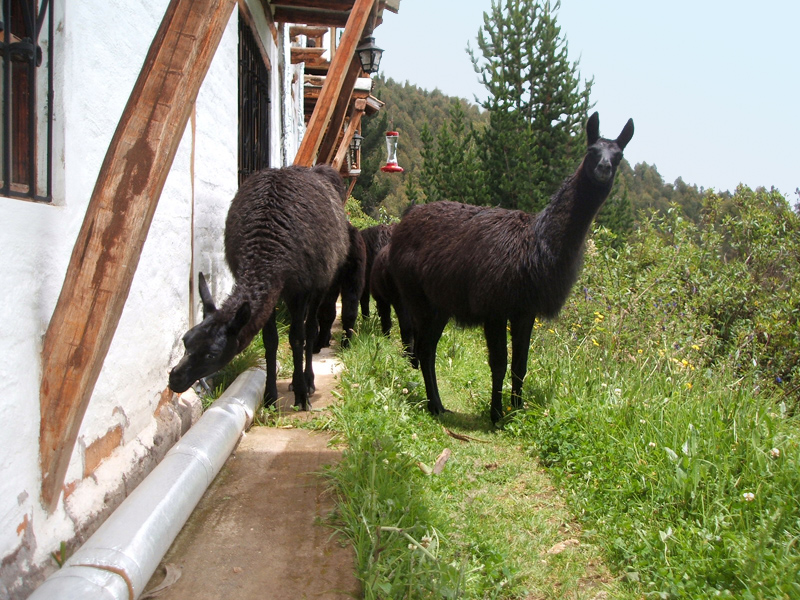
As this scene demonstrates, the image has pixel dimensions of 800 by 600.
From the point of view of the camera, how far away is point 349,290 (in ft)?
22.9

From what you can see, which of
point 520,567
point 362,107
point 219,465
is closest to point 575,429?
point 520,567

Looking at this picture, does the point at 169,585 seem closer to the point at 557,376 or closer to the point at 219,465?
the point at 219,465

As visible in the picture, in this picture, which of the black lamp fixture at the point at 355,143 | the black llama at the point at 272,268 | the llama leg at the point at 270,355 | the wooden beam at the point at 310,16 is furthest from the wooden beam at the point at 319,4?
the black lamp fixture at the point at 355,143

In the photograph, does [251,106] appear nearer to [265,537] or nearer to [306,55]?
[265,537]

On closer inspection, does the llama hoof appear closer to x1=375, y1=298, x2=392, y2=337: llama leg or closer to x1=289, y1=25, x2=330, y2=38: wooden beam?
x1=375, y1=298, x2=392, y2=337: llama leg

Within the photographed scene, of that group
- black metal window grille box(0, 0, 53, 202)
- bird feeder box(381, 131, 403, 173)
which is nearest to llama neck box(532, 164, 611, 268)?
black metal window grille box(0, 0, 53, 202)

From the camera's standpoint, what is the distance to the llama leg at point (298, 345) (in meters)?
4.71

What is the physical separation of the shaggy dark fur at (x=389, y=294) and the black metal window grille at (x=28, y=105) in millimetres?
4438

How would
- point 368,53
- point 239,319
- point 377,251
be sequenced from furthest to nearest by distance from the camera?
1. point 368,53
2. point 377,251
3. point 239,319

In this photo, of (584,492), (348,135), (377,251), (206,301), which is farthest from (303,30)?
(584,492)

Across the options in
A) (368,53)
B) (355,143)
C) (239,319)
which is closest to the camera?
(239,319)

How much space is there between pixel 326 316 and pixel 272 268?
280 centimetres

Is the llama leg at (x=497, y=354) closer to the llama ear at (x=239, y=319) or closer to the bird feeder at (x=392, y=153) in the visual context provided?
the llama ear at (x=239, y=319)

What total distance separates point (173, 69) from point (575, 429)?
325 centimetres
